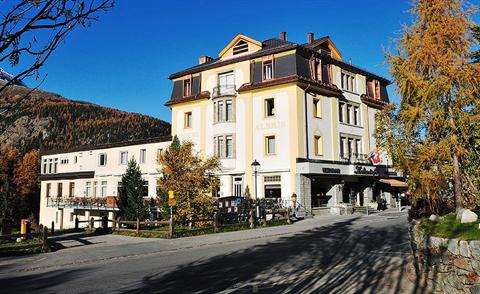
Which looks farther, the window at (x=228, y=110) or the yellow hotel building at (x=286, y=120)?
the window at (x=228, y=110)

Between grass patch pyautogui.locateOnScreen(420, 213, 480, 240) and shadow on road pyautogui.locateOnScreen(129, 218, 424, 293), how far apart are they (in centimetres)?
136

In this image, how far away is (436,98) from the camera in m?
11.5

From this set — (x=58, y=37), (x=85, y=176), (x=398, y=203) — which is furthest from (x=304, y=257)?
(x=85, y=176)

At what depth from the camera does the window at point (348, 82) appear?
41.1 m

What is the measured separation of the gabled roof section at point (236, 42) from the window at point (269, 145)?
8.70 meters

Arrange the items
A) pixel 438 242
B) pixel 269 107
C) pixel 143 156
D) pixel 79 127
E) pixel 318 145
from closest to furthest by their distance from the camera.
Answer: pixel 438 242
pixel 318 145
pixel 269 107
pixel 143 156
pixel 79 127

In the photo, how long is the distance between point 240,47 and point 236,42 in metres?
0.61

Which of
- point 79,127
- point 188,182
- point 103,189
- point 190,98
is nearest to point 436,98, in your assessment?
point 188,182

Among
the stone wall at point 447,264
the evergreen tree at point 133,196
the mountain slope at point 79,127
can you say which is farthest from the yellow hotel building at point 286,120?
the mountain slope at point 79,127

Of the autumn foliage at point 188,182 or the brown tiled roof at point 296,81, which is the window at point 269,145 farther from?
the autumn foliage at point 188,182

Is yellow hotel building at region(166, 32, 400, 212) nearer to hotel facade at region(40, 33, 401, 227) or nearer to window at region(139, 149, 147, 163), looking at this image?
Result: hotel facade at region(40, 33, 401, 227)

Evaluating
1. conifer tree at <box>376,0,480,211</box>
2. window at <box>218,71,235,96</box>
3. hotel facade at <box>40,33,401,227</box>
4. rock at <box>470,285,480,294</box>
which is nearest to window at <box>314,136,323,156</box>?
hotel facade at <box>40,33,401,227</box>

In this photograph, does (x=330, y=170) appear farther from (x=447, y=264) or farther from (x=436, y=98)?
(x=447, y=264)

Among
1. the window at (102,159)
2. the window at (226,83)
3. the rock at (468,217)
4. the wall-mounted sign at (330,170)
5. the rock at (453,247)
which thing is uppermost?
the window at (226,83)
